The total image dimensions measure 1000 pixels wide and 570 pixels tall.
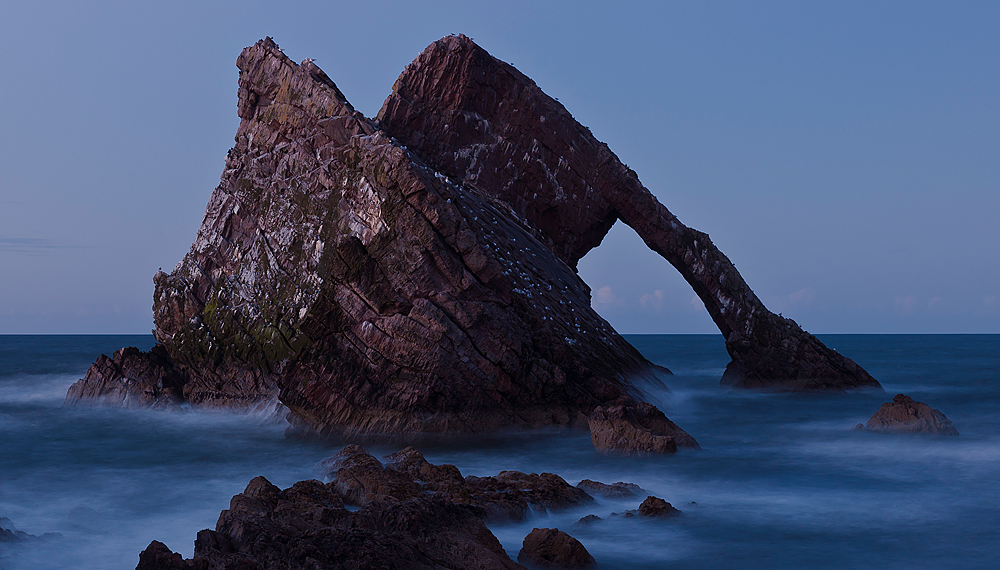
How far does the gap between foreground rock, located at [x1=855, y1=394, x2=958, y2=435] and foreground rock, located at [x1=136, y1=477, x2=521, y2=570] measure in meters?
14.0

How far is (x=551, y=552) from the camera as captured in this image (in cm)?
834

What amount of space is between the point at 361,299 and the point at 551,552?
34.7ft

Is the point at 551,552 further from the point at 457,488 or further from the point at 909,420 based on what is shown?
the point at 909,420

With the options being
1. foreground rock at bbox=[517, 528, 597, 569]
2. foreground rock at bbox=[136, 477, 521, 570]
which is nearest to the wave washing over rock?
foreground rock at bbox=[517, 528, 597, 569]

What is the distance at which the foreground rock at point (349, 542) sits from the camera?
674 cm

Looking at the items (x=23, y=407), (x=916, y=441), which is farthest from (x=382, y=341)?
(x=23, y=407)

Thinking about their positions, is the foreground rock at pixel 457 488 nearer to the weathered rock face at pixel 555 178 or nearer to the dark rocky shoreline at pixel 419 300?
the dark rocky shoreline at pixel 419 300

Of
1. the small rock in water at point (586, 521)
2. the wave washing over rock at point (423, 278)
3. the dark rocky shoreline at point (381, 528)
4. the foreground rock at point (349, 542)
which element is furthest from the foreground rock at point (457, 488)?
the wave washing over rock at point (423, 278)

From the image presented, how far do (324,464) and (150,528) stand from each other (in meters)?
3.32

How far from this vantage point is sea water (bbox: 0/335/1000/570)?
977 centimetres

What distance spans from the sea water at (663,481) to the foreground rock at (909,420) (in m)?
0.42

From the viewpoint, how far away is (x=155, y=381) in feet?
75.7

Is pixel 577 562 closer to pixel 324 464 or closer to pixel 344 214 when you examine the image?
pixel 324 464

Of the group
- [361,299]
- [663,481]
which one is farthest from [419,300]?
[663,481]
